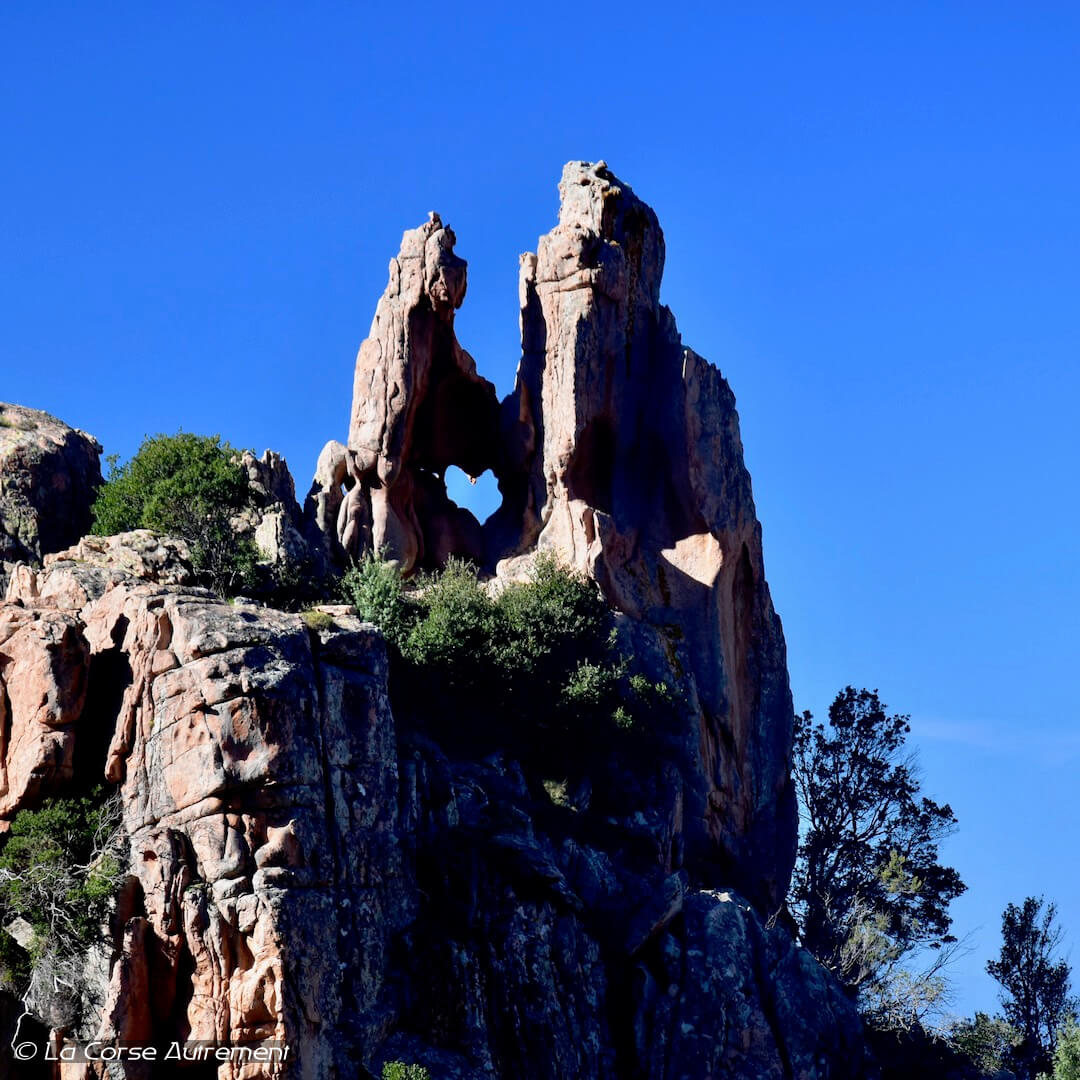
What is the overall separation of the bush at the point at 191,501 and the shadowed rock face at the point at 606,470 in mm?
4726

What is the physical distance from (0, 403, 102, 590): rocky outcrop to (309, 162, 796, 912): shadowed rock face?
713 centimetres

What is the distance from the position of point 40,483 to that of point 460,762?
13.9m

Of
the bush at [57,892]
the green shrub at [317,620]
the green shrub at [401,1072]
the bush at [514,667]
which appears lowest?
the green shrub at [401,1072]

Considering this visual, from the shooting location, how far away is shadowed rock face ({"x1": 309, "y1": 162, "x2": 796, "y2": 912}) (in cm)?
6244

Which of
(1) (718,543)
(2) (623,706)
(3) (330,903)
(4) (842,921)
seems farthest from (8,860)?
(4) (842,921)

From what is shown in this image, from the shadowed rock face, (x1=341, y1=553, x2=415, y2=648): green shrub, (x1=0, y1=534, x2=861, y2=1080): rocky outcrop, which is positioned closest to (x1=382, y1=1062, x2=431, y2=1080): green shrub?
(x1=0, y1=534, x2=861, y2=1080): rocky outcrop

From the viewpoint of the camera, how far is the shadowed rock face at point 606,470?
6244cm

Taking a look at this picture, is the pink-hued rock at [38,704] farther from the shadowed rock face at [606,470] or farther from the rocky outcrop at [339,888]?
the shadowed rock face at [606,470]

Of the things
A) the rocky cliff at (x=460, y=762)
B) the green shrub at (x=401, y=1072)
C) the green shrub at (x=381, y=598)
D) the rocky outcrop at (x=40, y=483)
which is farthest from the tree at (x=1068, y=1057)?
Result: the rocky outcrop at (x=40, y=483)

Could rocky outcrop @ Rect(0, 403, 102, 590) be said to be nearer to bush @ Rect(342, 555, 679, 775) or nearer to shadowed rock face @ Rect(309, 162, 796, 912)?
shadowed rock face @ Rect(309, 162, 796, 912)

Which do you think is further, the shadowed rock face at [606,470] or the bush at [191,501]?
the shadowed rock face at [606,470]

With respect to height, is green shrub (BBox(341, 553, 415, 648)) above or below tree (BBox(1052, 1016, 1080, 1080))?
above

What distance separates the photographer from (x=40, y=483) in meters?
57.9

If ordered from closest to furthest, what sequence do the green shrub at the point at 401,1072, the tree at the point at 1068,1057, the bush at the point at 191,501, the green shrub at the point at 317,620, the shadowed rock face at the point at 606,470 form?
the green shrub at the point at 401,1072, the green shrub at the point at 317,620, the bush at the point at 191,501, the tree at the point at 1068,1057, the shadowed rock face at the point at 606,470
